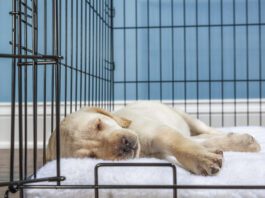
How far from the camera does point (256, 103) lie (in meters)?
3.17

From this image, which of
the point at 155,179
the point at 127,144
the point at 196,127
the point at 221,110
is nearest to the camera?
the point at 155,179

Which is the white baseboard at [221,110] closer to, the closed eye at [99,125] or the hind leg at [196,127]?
the hind leg at [196,127]

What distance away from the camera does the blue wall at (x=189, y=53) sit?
3168mm

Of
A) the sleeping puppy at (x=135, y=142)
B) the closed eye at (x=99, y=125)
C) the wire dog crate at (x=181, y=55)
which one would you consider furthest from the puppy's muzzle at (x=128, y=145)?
the wire dog crate at (x=181, y=55)

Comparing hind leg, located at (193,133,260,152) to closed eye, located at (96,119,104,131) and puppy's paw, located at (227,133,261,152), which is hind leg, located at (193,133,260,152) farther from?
closed eye, located at (96,119,104,131)

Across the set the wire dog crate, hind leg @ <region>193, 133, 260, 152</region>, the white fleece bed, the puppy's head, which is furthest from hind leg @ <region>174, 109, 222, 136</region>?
the white fleece bed

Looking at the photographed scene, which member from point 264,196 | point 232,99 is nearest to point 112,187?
point 264,196

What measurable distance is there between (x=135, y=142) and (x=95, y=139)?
0.39 ft

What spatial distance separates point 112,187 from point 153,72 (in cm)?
213

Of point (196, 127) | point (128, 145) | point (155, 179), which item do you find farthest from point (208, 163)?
point (196, 127)

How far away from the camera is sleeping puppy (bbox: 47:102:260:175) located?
4.45 feet

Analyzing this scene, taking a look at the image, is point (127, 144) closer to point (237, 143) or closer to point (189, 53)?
point (237, 143)

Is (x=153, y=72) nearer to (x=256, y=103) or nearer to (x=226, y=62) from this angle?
(x=226, y=62)

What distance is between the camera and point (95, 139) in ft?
5.14
